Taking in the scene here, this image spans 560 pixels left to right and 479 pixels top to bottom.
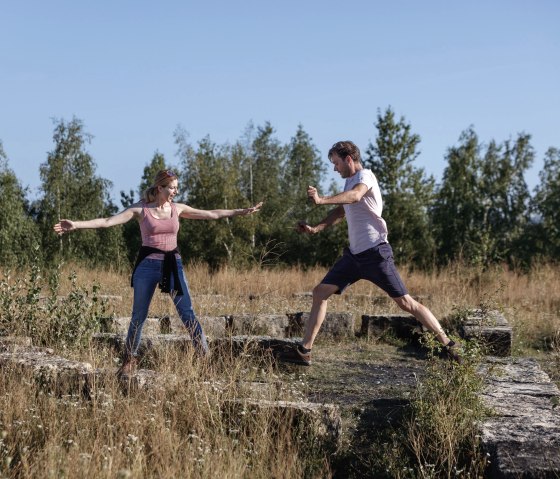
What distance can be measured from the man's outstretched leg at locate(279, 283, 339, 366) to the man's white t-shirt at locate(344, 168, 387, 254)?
45 cm

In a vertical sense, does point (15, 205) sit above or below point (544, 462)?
above

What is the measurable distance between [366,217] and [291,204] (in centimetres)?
3196

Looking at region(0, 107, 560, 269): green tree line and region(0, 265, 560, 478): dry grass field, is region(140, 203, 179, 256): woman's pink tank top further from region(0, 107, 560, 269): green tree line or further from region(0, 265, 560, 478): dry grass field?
region(0, 107, 560, 269): green tree line

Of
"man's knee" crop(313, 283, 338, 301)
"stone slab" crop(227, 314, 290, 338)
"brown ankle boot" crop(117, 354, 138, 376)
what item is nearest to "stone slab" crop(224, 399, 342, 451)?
"brown ankle boot" crop(117, 354, 138, 376)

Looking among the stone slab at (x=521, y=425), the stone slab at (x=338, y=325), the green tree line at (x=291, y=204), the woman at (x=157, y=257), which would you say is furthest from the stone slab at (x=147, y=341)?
the green tree line at (x=291, y=204)

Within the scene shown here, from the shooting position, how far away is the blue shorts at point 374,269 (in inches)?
253

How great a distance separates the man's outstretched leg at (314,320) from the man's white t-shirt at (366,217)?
0.45 meters

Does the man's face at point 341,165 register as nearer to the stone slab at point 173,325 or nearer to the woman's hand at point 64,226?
the woman's hand at point 64,226

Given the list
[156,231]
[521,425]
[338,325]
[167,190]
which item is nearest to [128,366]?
[156,231]

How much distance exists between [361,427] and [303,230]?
1896mm

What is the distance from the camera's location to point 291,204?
38375 mm

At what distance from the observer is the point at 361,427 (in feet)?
17.2

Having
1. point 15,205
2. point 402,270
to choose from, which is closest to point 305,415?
point 402,270

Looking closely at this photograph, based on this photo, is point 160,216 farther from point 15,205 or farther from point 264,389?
point 15,205
